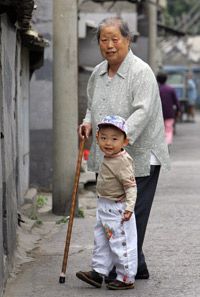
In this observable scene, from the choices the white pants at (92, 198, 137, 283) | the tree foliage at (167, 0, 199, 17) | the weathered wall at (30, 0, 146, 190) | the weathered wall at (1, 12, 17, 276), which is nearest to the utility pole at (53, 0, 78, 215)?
the weathered wall at (1, 12, 17, 276)

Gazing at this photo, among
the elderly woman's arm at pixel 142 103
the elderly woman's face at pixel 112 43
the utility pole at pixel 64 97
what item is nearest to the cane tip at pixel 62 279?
the elderly woman's arm at pixel 142 103

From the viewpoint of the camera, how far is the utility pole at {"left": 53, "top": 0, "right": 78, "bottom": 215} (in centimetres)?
967

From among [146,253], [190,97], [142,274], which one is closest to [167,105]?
[146,253]

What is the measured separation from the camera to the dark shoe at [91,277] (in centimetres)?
632

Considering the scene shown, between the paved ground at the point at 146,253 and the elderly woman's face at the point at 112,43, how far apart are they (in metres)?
1.74

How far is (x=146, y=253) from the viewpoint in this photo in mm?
7664

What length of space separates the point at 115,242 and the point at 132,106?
100 centimetres

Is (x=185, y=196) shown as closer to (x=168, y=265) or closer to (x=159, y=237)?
(x=159, y=237)

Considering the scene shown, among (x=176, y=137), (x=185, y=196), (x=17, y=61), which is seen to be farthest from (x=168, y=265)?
(x=176, y=137)

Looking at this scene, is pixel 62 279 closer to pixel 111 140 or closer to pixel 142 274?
pixel 142 274

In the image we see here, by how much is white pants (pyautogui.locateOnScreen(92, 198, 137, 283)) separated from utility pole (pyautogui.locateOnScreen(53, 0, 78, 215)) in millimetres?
3643

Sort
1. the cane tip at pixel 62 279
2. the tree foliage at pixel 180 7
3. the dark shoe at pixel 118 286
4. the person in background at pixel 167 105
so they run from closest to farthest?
the dark shoe at pixel 118 286 → the cane tip at pixel 62 279 → the person in background at pixel 167 105 → the tree foliage at pixel 180 7

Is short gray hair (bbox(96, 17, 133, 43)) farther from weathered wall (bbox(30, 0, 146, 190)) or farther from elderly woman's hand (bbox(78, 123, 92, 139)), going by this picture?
weathered wall (bbox(30, 0, 146, 190))

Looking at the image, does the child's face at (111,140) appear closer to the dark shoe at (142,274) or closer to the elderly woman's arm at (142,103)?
the elderly woman's arm at (142,103)
